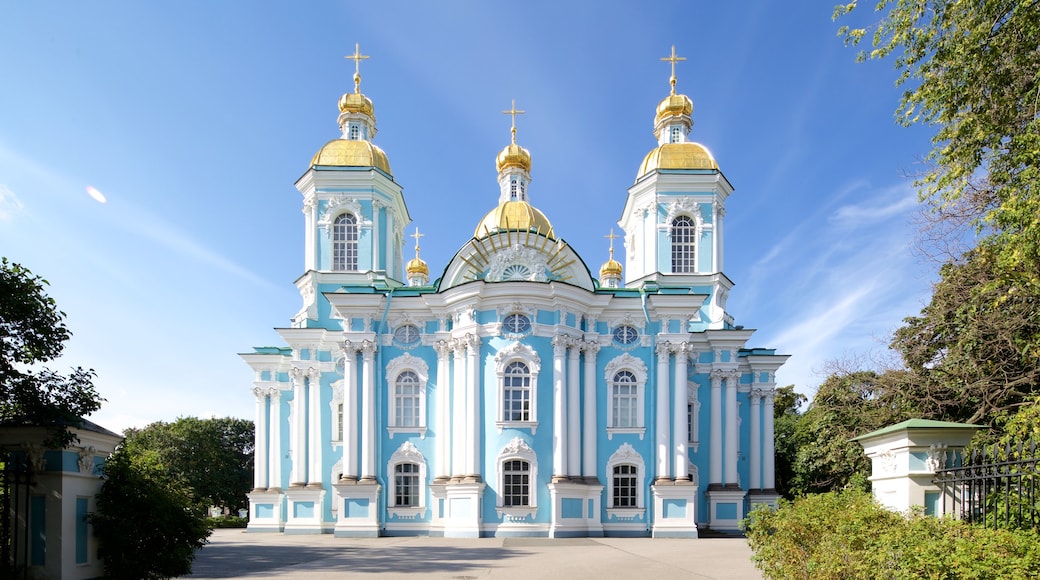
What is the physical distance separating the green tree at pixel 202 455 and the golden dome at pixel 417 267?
65.7ft

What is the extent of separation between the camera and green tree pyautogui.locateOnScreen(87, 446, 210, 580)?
32.9 ft

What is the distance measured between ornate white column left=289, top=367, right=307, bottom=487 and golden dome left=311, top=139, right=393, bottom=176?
9136 mm

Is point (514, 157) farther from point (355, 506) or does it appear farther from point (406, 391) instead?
point (355, 506)

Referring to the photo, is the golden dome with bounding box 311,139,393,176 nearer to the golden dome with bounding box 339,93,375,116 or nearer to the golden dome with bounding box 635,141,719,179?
the golden dome with bounding box 339,93,375,116

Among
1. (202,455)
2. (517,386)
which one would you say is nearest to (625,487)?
(517,386)

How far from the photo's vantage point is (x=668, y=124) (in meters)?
32.6

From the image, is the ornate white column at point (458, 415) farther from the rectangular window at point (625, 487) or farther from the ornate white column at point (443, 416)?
the rectangular window at point (625, 487)

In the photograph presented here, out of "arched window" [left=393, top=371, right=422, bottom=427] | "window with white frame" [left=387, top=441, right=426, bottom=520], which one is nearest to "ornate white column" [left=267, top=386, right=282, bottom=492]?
"window with white frame" [left=387, top=441, right=426, bottom=520]

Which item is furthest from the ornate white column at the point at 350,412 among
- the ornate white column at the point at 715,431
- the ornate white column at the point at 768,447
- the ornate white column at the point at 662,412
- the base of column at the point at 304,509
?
the ornate white column at the point at 768,447

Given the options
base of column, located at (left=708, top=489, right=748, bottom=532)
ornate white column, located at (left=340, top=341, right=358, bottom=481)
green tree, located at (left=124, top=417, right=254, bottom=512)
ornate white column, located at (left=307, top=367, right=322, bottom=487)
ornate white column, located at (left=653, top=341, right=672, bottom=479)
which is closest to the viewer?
ornate white column, located at (left=653, top=341, right=672, bottom=479)

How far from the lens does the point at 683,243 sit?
101ft

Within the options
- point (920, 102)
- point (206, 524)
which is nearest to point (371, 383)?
point (206, 524)

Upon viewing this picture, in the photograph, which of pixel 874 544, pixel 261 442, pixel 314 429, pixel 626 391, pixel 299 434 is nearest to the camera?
pixel 874 544

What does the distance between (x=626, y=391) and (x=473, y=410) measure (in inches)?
228
